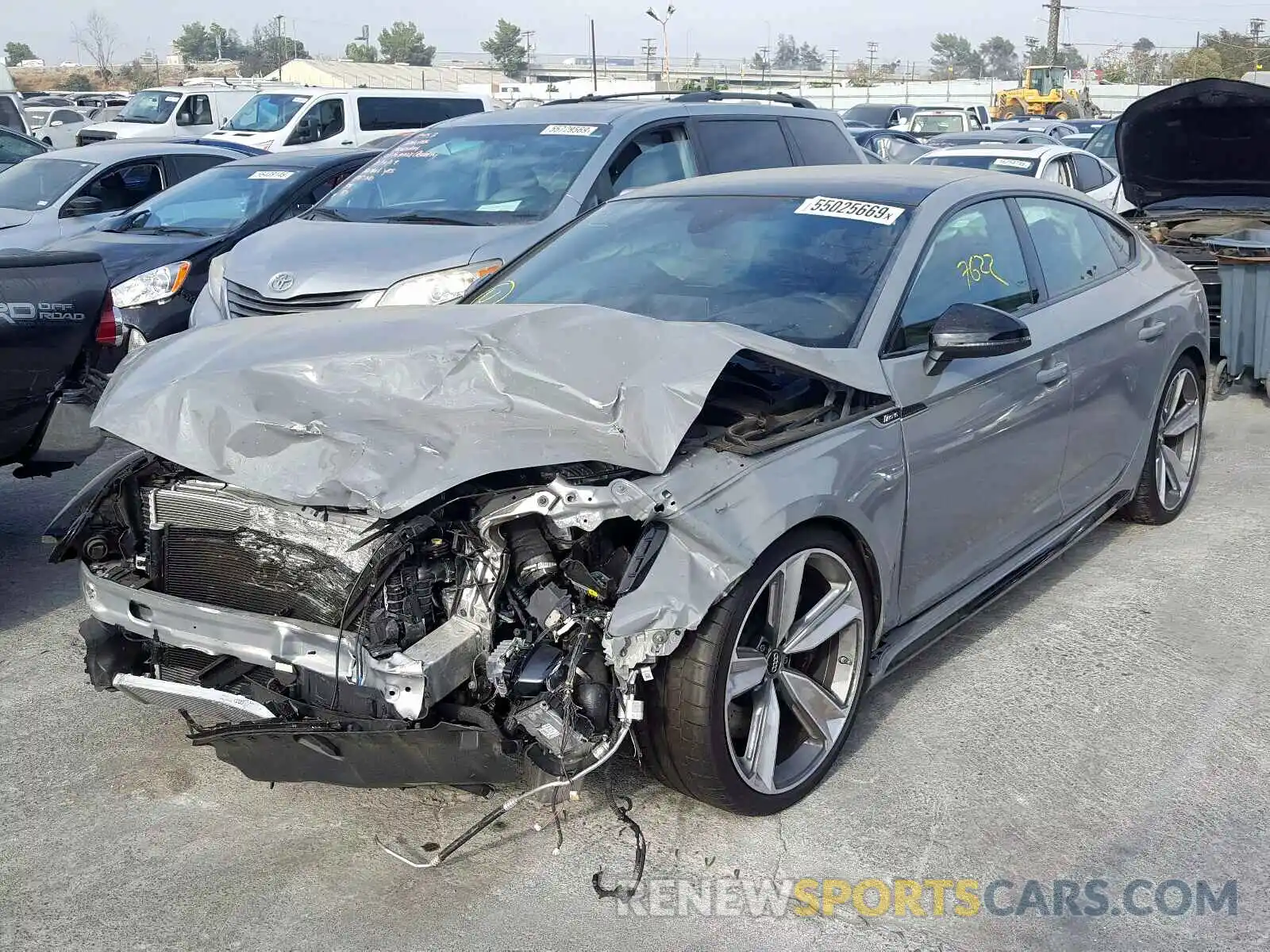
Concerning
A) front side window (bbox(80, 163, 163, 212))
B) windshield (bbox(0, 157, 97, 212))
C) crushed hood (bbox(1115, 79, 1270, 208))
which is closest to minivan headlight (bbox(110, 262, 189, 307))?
front side window (bbox(80, 163, 163, 212))

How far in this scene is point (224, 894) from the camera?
3.24 metres

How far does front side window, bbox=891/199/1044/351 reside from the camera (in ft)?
13.7

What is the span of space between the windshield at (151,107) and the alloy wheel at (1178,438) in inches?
831

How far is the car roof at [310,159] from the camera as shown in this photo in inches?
401

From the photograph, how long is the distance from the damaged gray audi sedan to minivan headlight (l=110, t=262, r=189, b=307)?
502cm

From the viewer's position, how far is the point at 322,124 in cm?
1811

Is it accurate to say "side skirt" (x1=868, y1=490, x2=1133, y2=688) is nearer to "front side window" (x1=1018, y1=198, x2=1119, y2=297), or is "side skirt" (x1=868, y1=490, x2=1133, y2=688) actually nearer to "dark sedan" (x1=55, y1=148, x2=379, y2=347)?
"front side window" (x1=1018, y1=198, x2=1119, y2=297)

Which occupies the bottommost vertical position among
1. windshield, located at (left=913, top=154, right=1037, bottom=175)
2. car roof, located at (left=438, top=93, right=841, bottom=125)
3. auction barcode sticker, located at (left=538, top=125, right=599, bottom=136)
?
windshield, located at (left=913, top=154, right=1037, bottom=175)

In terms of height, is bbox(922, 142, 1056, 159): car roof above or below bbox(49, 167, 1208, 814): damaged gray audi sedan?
above

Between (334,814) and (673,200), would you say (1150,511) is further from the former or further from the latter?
(334,814)

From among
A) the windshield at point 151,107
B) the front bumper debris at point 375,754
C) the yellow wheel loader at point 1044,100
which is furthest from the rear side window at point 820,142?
the yellow wheel loader at point 1044,100

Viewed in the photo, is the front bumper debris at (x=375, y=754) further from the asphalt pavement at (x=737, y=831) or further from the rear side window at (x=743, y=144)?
the rear side window at (x=743, y=144)

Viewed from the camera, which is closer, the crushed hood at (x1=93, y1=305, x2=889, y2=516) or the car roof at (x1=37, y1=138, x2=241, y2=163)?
the crushed hood at (x1=93, y1=305, x2=889, y2=516)

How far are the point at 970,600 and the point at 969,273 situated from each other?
1.12 m
